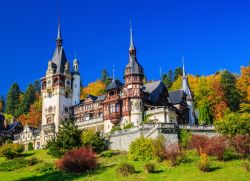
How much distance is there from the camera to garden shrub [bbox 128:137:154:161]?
160 ft

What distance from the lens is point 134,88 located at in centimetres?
6712

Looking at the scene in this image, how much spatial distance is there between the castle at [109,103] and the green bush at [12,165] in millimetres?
16820

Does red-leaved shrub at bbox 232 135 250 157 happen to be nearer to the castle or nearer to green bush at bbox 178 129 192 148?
green bush at bbox 178 129 192 148

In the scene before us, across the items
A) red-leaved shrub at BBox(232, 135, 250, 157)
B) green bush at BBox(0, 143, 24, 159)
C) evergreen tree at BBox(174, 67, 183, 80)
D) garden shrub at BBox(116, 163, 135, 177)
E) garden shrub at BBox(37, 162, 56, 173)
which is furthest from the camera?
evergreen tree at BBox(174, 67, 183, 80)

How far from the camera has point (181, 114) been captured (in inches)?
2825

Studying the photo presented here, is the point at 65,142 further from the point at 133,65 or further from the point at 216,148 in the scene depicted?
the point at 133,65

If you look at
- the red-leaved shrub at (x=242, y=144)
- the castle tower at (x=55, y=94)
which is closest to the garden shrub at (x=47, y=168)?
the red-leaved shrub at (x=242, y=144)

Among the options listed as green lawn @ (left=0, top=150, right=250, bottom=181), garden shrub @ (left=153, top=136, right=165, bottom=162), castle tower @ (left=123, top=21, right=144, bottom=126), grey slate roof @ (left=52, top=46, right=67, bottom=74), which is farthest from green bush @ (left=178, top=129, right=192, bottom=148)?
grey slate roof @ (left=52, top=46, right=67, bottom=74)

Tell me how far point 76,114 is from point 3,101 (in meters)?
64.1

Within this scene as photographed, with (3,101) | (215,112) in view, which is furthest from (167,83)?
(3,101)

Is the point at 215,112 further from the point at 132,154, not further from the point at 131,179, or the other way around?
the point at 131,179

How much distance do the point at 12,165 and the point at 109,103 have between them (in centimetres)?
2070

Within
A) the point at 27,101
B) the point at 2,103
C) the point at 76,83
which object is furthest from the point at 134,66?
the point at 2,103

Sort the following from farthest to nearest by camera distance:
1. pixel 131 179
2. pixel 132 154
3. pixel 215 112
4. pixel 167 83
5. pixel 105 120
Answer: pixel 167 83
pixel 215 112
pixel 105 120
pixel 132 154
pixel 131 179
